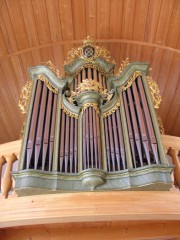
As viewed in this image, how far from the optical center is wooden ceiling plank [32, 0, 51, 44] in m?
4.99

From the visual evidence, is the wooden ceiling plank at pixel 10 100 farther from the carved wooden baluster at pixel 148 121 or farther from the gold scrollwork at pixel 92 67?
the carved wooden baluster at pixel 148 121

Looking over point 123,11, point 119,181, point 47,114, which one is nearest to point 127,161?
point 119,181

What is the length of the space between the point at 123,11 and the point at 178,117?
2405 mm

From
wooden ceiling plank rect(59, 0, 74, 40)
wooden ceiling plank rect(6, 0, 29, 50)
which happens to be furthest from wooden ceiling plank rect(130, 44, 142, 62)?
wooden ceiling plank rect(6, 0, 29, 50)

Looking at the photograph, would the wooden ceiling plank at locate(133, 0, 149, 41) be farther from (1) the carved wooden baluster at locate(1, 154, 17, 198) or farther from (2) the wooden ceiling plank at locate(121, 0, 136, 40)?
(1) the carved wooden baluster at locate(1, 154, 17, 198)

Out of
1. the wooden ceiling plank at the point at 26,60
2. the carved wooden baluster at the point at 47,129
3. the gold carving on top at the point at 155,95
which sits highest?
the wooden ceiling plank at the point at 26,60

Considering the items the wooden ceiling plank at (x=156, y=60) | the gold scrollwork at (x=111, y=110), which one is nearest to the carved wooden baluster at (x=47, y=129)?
the gold scrollwork at (x=111, y=110)

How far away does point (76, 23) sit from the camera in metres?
5.32

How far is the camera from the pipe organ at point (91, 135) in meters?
2.96

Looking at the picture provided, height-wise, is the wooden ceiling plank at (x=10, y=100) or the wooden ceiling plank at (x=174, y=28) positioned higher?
the wooden ceiling plank at (x=174, y=28)

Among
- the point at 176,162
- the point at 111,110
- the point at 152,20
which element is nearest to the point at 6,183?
the point at 111,110

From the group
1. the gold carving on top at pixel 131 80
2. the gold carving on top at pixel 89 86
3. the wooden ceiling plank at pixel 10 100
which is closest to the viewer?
the gold carving on top at pixel 89 86

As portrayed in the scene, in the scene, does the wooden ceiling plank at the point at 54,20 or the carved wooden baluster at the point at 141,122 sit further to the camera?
the wooden ceiling plank at the point at 54,20

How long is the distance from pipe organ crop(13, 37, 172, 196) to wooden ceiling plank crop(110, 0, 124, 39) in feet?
3.87
